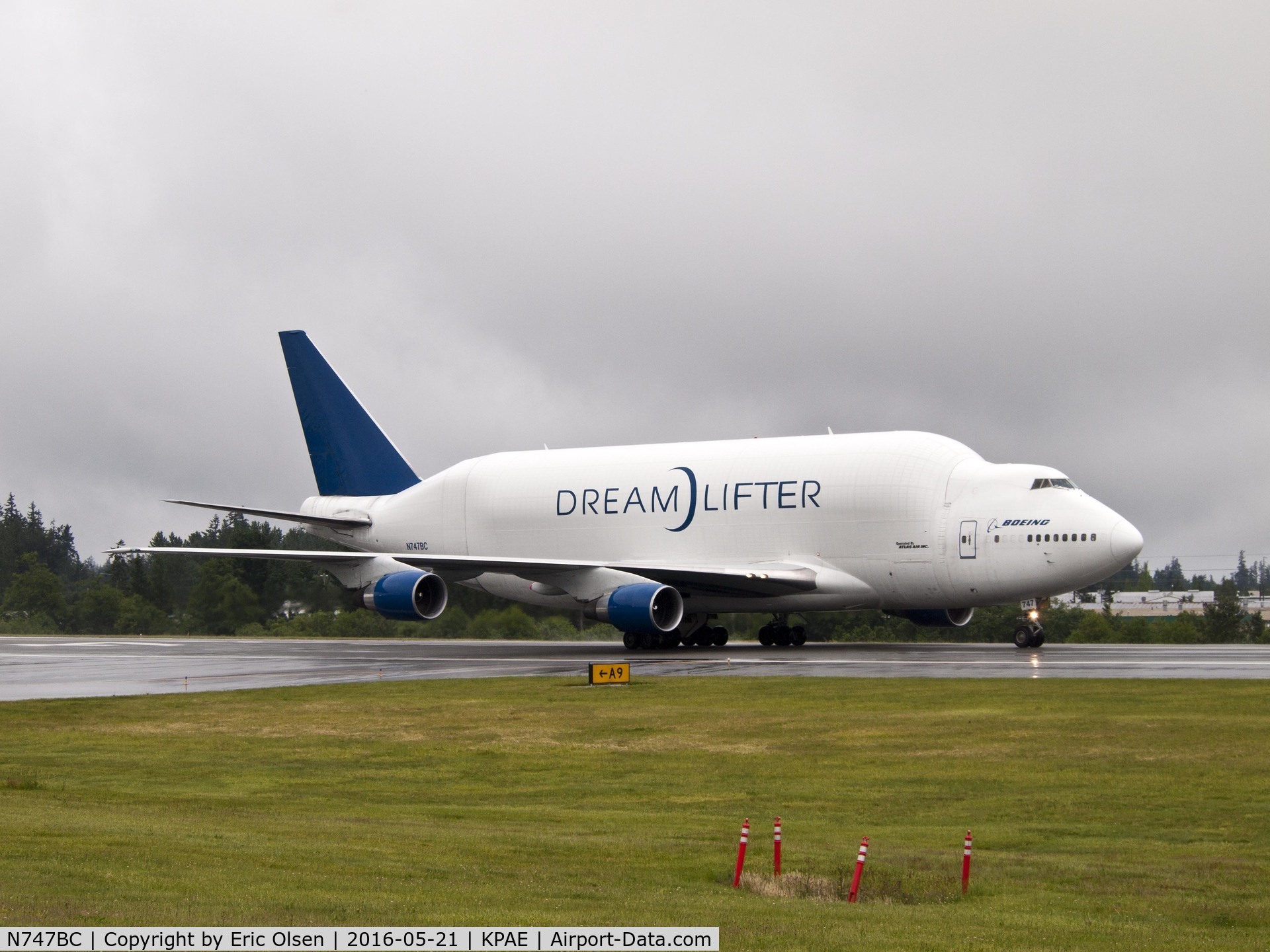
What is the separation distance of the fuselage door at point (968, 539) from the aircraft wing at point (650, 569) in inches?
171

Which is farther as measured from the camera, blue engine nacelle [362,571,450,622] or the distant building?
the distant building

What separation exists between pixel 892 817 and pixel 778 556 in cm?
2691

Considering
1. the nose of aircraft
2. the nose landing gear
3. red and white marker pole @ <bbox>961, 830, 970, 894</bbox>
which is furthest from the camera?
the nose landing gear

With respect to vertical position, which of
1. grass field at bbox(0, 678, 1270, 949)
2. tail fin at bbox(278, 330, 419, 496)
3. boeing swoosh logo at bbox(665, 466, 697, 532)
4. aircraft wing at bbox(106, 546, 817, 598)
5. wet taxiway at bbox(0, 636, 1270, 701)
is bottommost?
grass field at bbox(0, 678, 1270, 949)

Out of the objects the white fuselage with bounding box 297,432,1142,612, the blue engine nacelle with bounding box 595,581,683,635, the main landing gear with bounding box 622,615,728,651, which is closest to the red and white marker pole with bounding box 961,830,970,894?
the blue engine nacelle with bounding box 595,581,683,635

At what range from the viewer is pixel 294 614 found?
51781 mm

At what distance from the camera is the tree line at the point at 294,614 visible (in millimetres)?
52312

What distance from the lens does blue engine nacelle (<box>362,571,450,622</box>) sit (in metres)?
41.2

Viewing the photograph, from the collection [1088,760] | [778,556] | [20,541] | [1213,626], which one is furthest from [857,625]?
[20,541]

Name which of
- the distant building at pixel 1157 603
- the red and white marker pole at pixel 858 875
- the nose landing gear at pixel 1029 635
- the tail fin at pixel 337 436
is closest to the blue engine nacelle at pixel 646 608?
the nose landing gear at pixel 1029 635
